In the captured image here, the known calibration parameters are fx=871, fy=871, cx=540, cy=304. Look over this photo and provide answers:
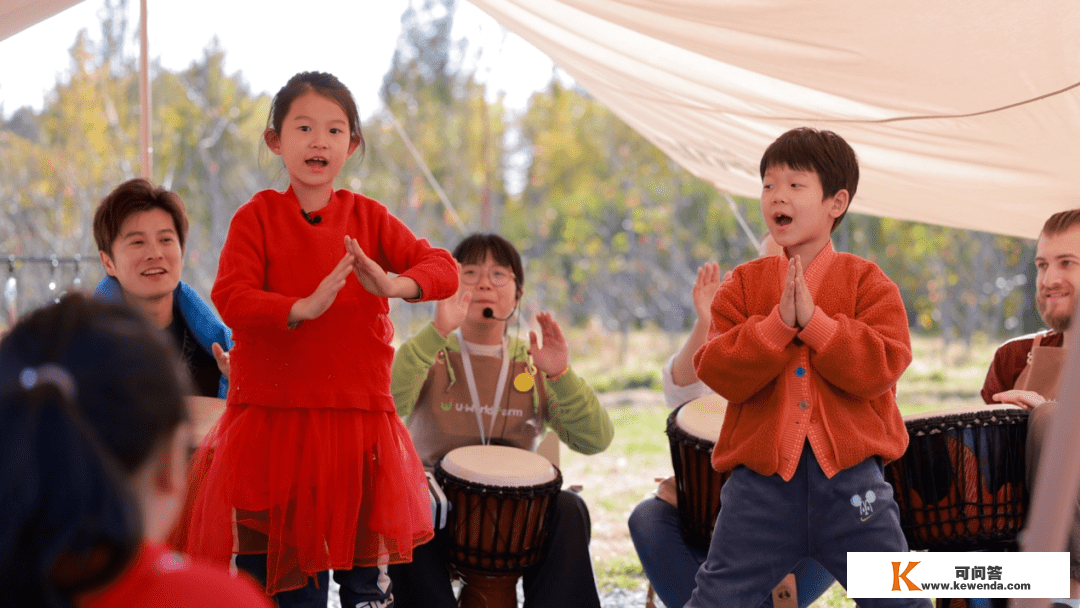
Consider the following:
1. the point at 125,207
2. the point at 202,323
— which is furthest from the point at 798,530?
the point at 125,207

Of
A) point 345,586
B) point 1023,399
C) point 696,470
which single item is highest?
point 1023,399

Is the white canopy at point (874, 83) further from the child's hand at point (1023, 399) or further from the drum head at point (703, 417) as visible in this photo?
the drum head at point (703, 417)

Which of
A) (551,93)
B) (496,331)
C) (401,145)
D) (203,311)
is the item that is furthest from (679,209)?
(203,311)

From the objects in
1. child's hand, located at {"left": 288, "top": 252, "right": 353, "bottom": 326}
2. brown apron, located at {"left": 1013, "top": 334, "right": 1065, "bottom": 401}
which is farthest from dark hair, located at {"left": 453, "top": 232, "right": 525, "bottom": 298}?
brown apron, located at {"left": 1013, "top": 334, "right": 1065, "bottom": 401}

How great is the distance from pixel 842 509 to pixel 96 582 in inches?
60.5

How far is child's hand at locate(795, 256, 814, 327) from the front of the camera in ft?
6.11

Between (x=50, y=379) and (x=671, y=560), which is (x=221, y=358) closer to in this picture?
(x=671, y=560)

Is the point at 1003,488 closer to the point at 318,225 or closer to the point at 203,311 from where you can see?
the point at 318,225

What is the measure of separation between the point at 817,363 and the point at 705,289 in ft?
3.17

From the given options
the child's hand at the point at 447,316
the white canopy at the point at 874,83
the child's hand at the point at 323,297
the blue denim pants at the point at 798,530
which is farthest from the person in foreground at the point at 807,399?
the child's hand at the point at 447,316

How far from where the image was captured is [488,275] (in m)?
3.04

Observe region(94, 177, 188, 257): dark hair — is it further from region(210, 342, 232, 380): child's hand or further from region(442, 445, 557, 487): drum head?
region(442, 445, 557, 487): drum head

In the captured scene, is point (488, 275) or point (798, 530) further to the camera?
point (488, 275)

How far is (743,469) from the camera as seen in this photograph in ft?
6.57
